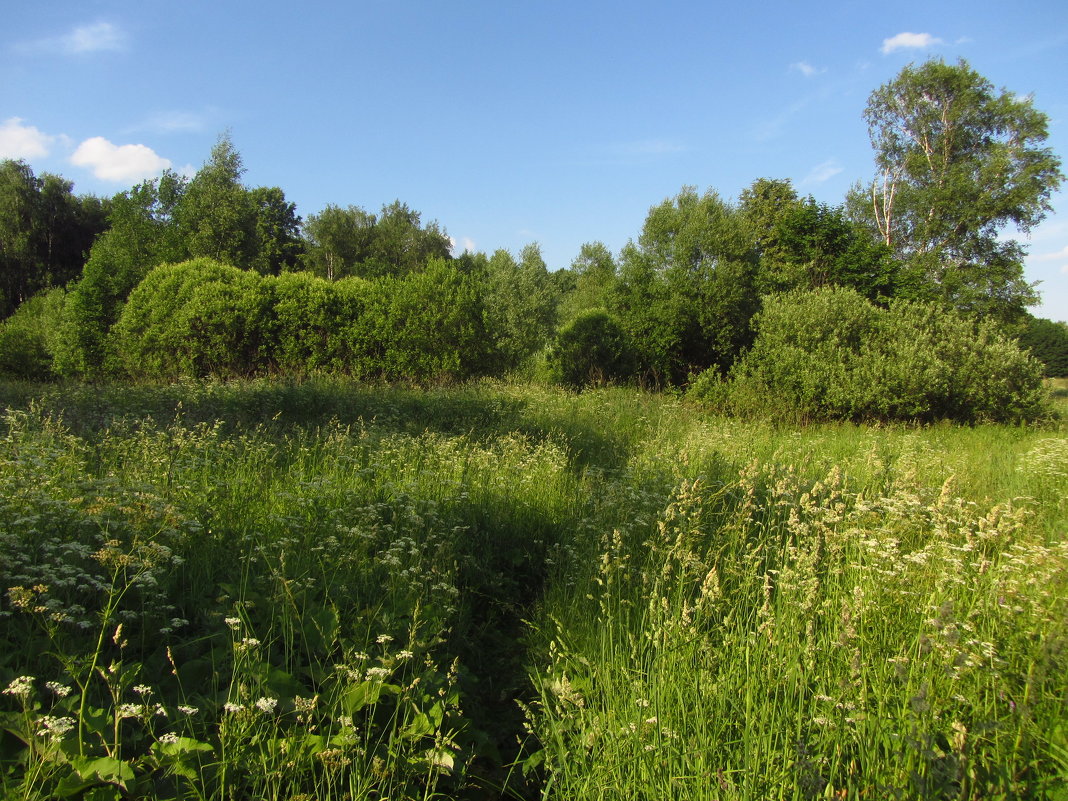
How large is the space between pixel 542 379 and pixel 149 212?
21.1 m

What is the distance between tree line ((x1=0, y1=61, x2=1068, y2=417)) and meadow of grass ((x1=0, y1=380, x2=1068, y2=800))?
922 centimetres

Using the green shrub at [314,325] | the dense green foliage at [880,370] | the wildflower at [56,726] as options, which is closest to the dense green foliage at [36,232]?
the green shrub at [314,325]

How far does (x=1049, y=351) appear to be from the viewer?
3909 cm

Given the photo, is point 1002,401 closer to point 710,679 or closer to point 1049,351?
point 710,679

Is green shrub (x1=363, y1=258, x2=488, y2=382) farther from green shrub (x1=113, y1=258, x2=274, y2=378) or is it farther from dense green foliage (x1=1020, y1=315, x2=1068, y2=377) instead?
dense green foliage (x1=1020, y1=315, x2=1068, y2=377)

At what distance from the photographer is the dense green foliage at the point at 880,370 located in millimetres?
12336

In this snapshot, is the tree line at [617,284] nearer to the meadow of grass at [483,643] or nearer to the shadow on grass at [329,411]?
the shadow on grass at [329,411]

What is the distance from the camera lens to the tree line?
14305mm

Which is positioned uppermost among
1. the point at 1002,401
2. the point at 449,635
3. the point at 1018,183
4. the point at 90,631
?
the point at 1018,183

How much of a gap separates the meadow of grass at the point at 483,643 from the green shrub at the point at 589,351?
36.1ft

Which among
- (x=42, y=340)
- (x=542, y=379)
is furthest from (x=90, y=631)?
(x=42, y=340)

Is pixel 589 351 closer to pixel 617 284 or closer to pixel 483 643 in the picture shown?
pixel 617 284

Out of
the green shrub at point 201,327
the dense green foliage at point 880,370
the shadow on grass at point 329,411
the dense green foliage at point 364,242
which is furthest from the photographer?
the dense green foliage at point 364,242

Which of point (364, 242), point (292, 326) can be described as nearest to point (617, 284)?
point (292, 326)
